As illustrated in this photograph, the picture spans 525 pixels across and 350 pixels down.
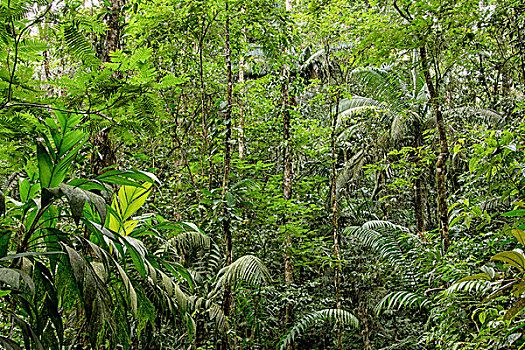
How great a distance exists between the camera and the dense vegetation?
4.99ft

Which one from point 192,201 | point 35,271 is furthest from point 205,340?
point 35,271

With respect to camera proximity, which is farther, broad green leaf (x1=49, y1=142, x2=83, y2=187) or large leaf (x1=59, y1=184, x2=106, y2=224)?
broad green leaf (x1=49, y1=142, x2=83, y2=187)

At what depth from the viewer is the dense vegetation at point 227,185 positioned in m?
1.52

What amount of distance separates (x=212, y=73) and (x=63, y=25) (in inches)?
144

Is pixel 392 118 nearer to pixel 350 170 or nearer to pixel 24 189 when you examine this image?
pixel 350 170

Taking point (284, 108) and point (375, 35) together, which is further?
point (284, 108)

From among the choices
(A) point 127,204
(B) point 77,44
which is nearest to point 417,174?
(A) point 127,204

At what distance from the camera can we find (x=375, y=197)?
8047mm

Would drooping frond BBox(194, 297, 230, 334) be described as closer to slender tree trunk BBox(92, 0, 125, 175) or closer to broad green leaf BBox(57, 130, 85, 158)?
slender tree trunk BBox(92, 0, 125, 175)

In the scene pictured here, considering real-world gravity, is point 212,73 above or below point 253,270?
above

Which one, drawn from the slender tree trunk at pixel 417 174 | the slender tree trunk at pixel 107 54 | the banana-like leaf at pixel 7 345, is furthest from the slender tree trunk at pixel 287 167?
the banana-like leaf at pixel 7 345

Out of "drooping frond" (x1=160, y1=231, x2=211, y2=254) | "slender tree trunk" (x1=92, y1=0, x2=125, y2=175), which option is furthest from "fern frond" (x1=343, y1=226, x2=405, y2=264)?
"slender tree trunk" (x1=92, y1=0, x2=125, y2=175)

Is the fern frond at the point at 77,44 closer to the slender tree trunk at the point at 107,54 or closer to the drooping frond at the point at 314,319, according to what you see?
the slender tree trunk at the point at 107,54

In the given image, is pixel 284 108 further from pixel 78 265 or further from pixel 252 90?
pixel 78 265
